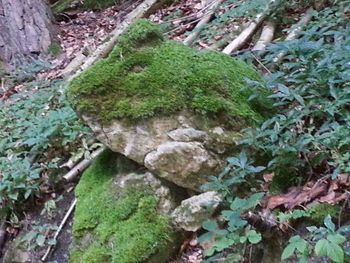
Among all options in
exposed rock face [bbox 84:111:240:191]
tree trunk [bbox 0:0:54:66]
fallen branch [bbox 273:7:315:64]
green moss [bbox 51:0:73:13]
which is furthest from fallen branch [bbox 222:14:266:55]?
green moss [bbox 51:0:73:13]

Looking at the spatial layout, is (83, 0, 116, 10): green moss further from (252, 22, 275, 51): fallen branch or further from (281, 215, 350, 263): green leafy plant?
(281, 215, 350, 263): green leafy plant

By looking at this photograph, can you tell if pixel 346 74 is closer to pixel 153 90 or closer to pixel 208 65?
pixel 208 65

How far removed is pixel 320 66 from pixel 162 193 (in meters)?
1.08

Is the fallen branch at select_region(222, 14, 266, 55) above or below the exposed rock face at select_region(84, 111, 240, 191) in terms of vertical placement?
below

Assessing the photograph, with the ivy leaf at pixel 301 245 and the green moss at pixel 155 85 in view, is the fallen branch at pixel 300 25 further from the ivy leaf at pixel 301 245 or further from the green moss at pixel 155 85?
the ivy leaf at pixel 301 245

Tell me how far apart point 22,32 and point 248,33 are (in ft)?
9.45

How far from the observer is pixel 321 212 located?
2016 millimetres

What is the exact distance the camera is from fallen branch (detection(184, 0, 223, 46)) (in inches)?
180

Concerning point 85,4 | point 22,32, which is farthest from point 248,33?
point 85,4

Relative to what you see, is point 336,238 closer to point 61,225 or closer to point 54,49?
point 61,225

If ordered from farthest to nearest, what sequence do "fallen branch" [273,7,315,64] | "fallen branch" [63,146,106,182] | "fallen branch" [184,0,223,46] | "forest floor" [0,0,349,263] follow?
"fallen branch" [184,0,223,46]
"fallen branch" [273,7,315,64]
"fallen branch" [63,146,106,182]
"forest floor" [0,0,349,263]

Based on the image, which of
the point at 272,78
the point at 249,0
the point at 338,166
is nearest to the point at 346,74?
the point at 272,78

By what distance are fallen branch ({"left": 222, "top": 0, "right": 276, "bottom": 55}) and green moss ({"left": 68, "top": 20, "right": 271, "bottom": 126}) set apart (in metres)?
1.24

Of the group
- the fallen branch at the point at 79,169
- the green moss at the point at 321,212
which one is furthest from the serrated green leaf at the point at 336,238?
the fallen branch at the point at 79,169
